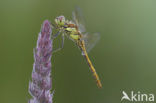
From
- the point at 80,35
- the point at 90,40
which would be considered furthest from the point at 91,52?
the point at 80,35

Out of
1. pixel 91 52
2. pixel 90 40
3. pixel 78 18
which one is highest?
pixel 78 18

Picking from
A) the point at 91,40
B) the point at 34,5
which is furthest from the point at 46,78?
the point at 34,5

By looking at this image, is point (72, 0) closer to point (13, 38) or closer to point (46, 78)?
point (13, 38)

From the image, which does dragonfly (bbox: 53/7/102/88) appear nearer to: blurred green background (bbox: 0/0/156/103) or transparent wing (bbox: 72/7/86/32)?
transparent wing (bbox: 72/7/86/32)

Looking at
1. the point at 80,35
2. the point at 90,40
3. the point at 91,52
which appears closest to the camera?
the point at 80,35

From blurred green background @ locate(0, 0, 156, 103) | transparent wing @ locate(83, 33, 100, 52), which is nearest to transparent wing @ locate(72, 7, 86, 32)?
transparent wing @ locate(83, 33, 100, 52)

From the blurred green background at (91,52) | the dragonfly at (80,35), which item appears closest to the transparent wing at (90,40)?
the dragonfly at (80,35)

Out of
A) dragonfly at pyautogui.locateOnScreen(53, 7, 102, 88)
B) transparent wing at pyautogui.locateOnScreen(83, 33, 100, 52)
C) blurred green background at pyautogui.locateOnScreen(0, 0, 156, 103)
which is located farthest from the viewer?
blurred green background at pyautogui.locateOnScreen(0, 0, 156, 103)

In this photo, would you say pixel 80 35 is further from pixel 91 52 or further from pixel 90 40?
pixel 91 52

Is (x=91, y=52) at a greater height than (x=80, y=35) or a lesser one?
lesser
